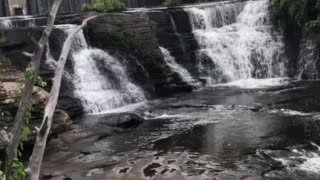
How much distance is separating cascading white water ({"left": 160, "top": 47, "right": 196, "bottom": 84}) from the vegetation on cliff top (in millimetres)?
4995

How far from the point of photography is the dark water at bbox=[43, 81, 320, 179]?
9789 mm

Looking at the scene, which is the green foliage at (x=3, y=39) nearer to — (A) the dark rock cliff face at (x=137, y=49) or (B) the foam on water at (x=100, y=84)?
(B) the foam on water at (x=100, y=84)

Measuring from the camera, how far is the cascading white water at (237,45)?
2216 centimetres

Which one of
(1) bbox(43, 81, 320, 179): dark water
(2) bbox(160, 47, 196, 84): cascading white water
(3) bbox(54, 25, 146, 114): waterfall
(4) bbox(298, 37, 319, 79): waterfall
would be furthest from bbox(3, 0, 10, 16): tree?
(4) bbox(298, 37, 319, 79): waterfall

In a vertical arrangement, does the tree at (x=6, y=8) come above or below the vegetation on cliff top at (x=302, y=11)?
above

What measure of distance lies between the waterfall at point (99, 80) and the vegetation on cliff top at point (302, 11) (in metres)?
7.44

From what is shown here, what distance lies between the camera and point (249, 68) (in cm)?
2227

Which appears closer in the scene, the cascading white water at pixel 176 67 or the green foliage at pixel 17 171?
the green foliage at pixel 17 171

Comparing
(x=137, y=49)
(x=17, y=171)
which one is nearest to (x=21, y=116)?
(x=17, y=171)

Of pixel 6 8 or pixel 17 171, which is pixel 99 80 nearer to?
pixel 6 8

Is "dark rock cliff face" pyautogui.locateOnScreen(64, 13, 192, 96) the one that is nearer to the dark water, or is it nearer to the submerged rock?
the dark water

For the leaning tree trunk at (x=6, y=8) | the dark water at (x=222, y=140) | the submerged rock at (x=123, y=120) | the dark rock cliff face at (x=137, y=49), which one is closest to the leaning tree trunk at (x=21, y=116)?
the dark water at (x=222, y=140)

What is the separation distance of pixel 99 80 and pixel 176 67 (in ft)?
12.5

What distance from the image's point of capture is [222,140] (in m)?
12.0
